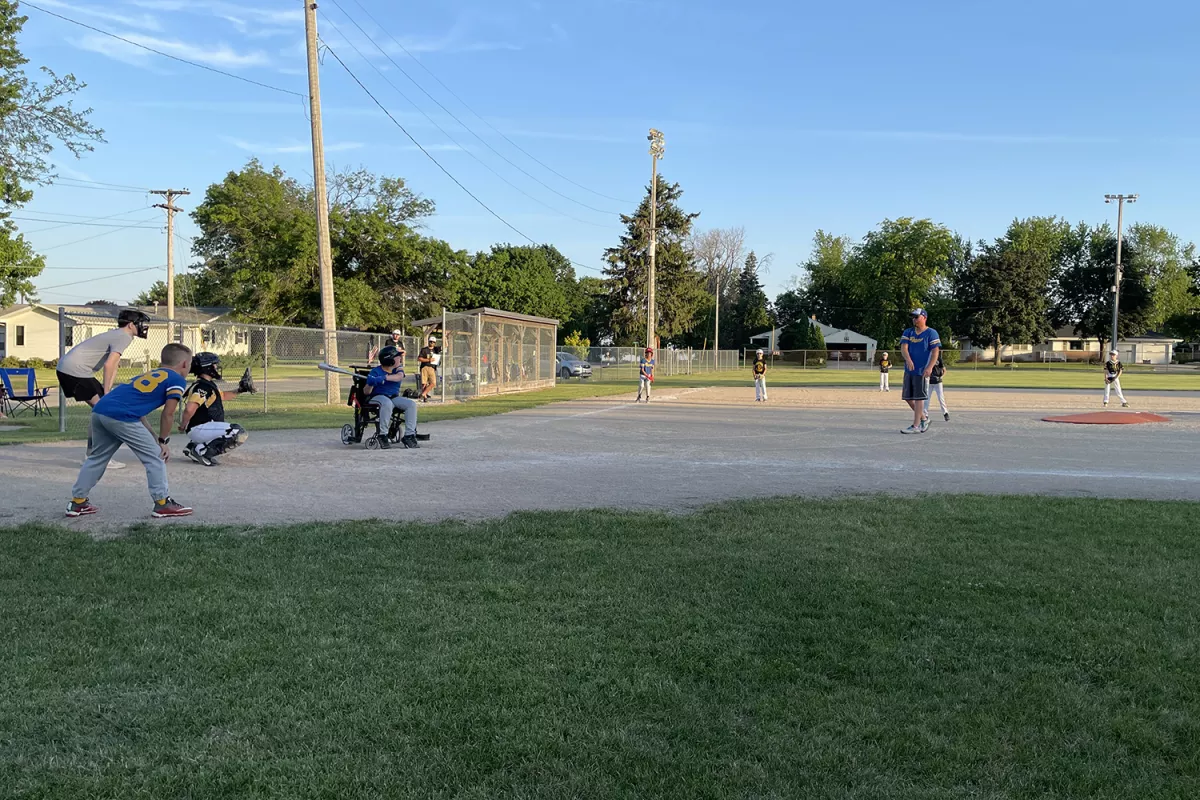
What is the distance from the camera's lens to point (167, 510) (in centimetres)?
721

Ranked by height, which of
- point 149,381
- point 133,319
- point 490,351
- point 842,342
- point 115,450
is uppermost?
point 842,342

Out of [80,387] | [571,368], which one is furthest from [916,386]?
[571,368]

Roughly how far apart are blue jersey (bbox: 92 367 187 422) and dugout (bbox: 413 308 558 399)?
16762 mm

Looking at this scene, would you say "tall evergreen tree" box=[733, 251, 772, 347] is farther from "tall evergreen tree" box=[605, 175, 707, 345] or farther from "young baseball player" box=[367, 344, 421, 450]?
"young baseball player" box=[367, 344, 421, 450]

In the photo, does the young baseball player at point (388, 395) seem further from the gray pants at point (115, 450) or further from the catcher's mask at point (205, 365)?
the gray pants at point (115, 450)

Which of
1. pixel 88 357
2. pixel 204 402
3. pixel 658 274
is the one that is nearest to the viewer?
pixel 88 357

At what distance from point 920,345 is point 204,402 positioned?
11614 millimetres

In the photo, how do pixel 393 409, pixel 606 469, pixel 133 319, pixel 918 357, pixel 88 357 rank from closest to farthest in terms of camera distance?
pixel 133 319
pixel 88 357
pixel 606 469
pixel 393 409
pixel 918 357

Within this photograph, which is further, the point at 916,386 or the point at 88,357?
the point at 916,386

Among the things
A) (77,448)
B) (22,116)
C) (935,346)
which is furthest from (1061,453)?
(22,116)

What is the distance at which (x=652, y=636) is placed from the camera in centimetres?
427

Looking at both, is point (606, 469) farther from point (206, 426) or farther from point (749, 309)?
point (749, 309)

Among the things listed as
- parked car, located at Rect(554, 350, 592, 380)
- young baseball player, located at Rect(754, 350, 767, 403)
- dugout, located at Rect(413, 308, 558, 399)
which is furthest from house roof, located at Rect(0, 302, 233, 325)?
young baseball player, located at Rect(754, 350, 767, 403)

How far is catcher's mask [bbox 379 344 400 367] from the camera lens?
12030 millimetres
